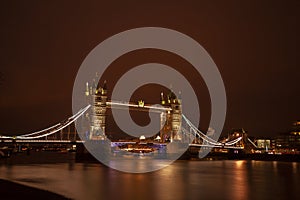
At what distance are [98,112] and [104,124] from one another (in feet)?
5.04

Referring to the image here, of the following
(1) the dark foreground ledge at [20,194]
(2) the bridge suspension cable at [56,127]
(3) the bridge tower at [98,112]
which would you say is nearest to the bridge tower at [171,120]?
(3) the bridge tower at [98,112]

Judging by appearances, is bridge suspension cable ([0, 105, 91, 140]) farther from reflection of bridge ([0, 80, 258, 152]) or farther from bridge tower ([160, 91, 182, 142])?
bridge tower ([160, 91, 182, 142])

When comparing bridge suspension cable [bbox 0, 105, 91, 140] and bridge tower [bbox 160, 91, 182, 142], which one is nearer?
bridge suspension cable [bbox 0, 105, 91, 140]

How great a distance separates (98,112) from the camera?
151 feet

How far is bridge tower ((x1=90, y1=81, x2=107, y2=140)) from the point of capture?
4425 centimetres

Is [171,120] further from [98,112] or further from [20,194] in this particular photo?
[20,194]

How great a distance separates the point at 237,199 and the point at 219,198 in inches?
26.8

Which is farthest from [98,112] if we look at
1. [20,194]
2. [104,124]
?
[20,194]

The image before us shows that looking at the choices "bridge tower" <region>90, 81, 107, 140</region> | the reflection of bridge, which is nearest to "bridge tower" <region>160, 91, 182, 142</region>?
the reflection of bridge

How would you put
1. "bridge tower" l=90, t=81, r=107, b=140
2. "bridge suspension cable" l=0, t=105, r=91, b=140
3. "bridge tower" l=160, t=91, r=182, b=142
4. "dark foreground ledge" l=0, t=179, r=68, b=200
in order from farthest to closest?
"bridge tower" l=160, t=91, r=182, b=142 → "bridge tower" l=90, t=81, r=107, b=140 → "bridge suspension cable" l=0, t=105, r=91, b=140 → "dark foreground ledge" l=0, t=179, r=68, b=200

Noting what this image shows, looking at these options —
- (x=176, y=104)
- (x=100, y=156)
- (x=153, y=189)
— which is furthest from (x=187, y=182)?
A: (x=176, y=104)

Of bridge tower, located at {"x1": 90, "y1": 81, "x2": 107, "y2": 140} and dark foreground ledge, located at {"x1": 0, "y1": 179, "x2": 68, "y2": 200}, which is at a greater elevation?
bridge tower, located at {"x1": 90, "y1": 81, "x2": 107, "y2": 140}

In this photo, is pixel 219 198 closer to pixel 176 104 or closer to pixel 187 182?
Result: pixel 187 182

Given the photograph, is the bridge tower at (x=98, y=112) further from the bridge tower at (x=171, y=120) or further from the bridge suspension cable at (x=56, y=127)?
the bridge tower at (x=171, y=120)
